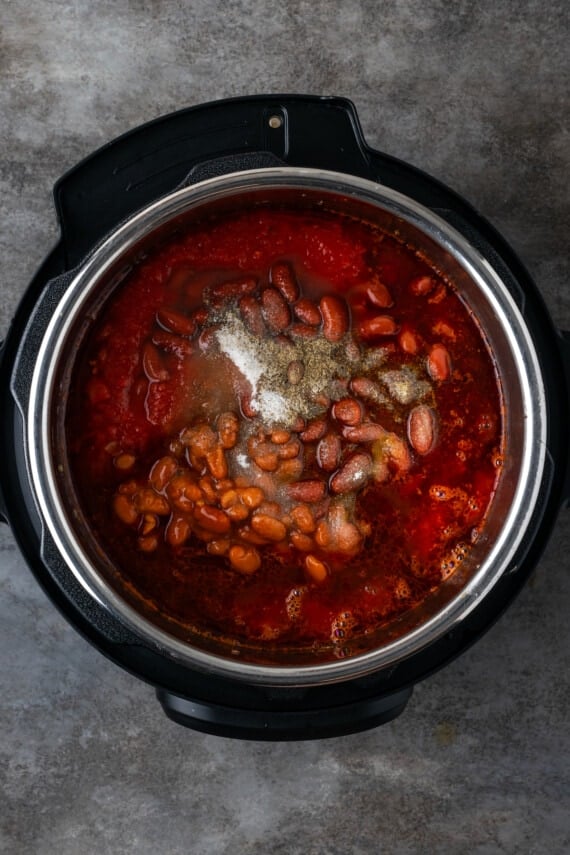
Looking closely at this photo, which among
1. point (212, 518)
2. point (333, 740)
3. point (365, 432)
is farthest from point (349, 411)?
point (333, 740)

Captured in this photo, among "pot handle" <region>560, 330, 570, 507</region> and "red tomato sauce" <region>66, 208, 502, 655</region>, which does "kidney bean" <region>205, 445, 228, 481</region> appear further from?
"pot handle" <region>560, 330, 570, 507</region>

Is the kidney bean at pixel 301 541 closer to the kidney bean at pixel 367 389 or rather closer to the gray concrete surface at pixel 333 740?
the kidney bean at pixel 367 389

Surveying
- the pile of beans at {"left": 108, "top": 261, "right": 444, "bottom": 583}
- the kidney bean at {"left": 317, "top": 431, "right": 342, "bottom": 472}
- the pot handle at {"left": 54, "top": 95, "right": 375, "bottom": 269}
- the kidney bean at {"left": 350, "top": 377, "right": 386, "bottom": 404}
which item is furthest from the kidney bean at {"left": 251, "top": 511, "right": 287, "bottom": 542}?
the pot handle at {"left": 54, "top": 95, "right": 375, "bottom": 269}

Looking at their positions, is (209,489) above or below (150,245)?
below

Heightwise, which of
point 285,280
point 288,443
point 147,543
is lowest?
point 147,543

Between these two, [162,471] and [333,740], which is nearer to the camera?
[162,471]

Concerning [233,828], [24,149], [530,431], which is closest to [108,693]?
[233,828]

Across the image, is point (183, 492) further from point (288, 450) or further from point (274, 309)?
point (274, 309)
